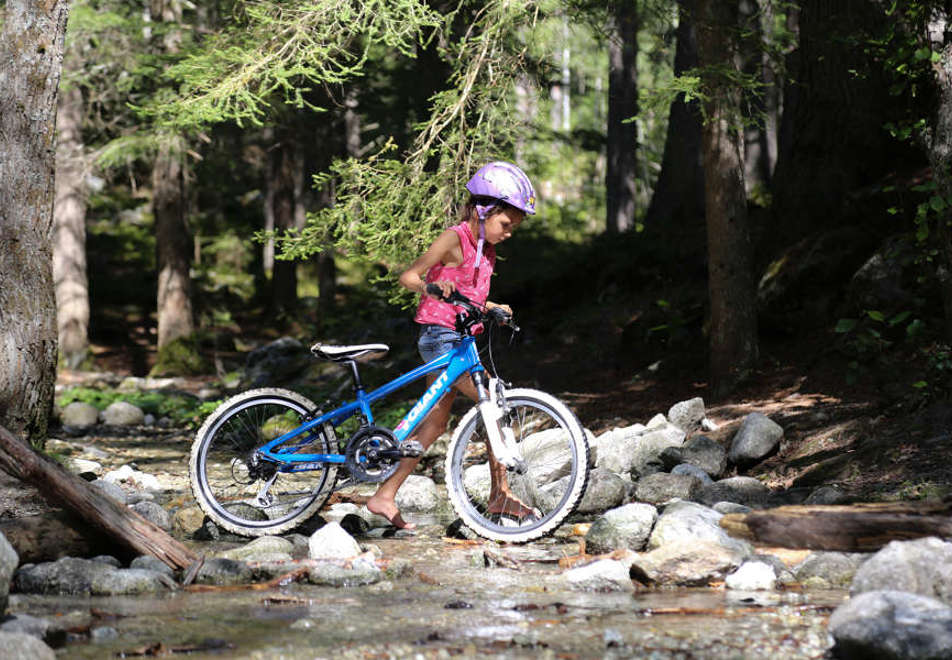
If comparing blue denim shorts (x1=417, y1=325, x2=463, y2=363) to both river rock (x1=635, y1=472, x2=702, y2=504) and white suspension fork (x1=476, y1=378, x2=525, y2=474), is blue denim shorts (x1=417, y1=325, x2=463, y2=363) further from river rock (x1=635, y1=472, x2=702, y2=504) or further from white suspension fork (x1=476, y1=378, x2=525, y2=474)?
river rock (x1=635, y1=472, x2=702, y2=504)

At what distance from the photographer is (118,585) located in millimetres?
4852

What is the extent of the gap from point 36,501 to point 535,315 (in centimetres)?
1252

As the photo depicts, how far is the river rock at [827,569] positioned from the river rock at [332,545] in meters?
2.31

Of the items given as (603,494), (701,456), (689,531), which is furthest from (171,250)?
(689,531)

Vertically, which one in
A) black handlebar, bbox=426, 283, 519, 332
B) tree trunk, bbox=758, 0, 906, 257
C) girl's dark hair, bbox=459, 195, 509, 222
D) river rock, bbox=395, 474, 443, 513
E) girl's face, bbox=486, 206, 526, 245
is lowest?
river rock, bbox=395, 474, 443, 513

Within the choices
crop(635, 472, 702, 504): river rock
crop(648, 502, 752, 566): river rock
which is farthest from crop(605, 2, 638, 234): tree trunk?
crop(648, 502, 752, 566): river rock

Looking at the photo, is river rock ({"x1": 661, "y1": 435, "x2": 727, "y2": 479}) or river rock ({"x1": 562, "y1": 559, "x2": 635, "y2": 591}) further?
river rock ({"x1": 661, "y1": 435, "x2": 727, "y2": 479})

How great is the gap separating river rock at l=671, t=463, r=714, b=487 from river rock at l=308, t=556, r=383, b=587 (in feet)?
10.8

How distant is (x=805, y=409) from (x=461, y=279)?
4152mm

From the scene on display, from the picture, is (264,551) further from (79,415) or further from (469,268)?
(79,415)

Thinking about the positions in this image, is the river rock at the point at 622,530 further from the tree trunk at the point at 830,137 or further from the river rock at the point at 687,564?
the tree trunk at the point at 830,137

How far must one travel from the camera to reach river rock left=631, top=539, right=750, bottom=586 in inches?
197

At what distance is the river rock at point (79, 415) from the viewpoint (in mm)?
15021

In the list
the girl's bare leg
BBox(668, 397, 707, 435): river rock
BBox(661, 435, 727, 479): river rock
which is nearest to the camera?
the girl's bare leg
